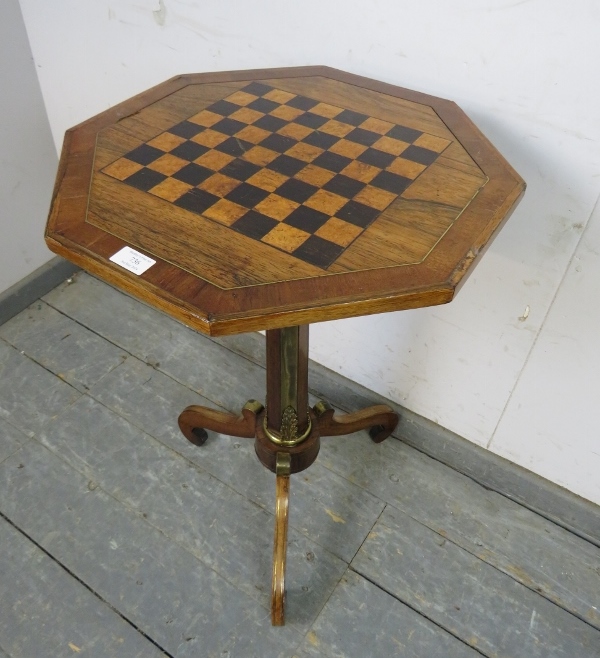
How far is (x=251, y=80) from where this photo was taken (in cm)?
132

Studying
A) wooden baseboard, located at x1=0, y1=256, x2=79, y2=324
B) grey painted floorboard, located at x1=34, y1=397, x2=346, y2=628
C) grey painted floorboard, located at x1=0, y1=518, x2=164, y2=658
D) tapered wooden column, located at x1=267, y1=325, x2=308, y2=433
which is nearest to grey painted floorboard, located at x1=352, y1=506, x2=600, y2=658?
grey painted floorboard, located at x1=34, y1=397, x2=346, y2=628

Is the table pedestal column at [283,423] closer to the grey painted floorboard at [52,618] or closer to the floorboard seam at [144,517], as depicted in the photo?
the floorboard seam at [144,517]

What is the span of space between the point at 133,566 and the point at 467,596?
78 centimetres

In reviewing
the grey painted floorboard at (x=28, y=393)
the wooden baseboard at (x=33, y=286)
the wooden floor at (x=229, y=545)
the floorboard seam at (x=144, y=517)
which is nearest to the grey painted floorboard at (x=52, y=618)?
the wooden floor at (x=229, y=545)

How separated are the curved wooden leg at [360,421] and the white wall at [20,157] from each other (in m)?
1.16

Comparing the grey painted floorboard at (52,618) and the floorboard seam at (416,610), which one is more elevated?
the grey painted floorboard at (52,618)

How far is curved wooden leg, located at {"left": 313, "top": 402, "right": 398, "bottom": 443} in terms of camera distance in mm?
1580

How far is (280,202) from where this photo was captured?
978mm

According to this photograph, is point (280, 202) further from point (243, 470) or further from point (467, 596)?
point (467, 596)

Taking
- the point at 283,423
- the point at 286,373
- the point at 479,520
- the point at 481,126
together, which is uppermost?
the point at 481,126

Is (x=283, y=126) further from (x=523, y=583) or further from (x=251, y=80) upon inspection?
(x=523, y=583)

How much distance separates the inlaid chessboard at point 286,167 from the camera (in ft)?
3.07

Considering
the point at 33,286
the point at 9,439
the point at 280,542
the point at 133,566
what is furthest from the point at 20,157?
the point at 280,542

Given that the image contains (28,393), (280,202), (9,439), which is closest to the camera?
(280,202)
